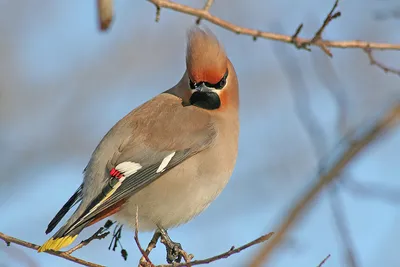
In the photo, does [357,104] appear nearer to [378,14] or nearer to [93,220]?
[378,14]

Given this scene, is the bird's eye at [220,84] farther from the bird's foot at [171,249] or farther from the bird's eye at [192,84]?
the bird's foot at [171,249]

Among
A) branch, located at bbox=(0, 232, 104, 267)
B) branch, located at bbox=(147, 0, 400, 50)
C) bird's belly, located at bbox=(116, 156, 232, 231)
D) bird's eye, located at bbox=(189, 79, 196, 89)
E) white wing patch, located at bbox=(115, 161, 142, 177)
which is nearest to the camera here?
branch, located at bbox=(147, 0, 400, 50)

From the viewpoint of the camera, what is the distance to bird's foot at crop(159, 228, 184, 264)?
14.0ft

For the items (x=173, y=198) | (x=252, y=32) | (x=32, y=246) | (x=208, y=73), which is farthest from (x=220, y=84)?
(x=32, y=246)

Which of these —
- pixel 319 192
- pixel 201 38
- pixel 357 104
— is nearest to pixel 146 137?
pixel 201 38

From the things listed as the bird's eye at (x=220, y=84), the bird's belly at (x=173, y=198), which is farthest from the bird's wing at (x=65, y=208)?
the bird's eye at (x=220, y=84)

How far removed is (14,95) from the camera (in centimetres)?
804

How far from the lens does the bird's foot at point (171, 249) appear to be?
427 cm

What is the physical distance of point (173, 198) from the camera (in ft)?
14.8

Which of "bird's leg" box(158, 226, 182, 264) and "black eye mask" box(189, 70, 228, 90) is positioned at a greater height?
"black eye mask" box(189, 70, 228, 90)

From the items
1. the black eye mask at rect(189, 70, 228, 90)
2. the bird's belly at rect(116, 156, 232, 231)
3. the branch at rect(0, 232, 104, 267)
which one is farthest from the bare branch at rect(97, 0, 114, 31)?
the black eye mask at rect(189, 70, 228, 90)

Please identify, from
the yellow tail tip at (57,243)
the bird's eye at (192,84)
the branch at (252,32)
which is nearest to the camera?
the branch at (252,32)

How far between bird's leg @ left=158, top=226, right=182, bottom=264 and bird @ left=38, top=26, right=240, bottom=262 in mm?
31

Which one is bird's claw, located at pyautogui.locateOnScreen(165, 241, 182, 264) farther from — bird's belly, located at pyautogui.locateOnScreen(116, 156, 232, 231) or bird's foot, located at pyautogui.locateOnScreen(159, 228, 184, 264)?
bird's belly, located at pyautogui.locateOnScreen(116, 156, 232, 231)
